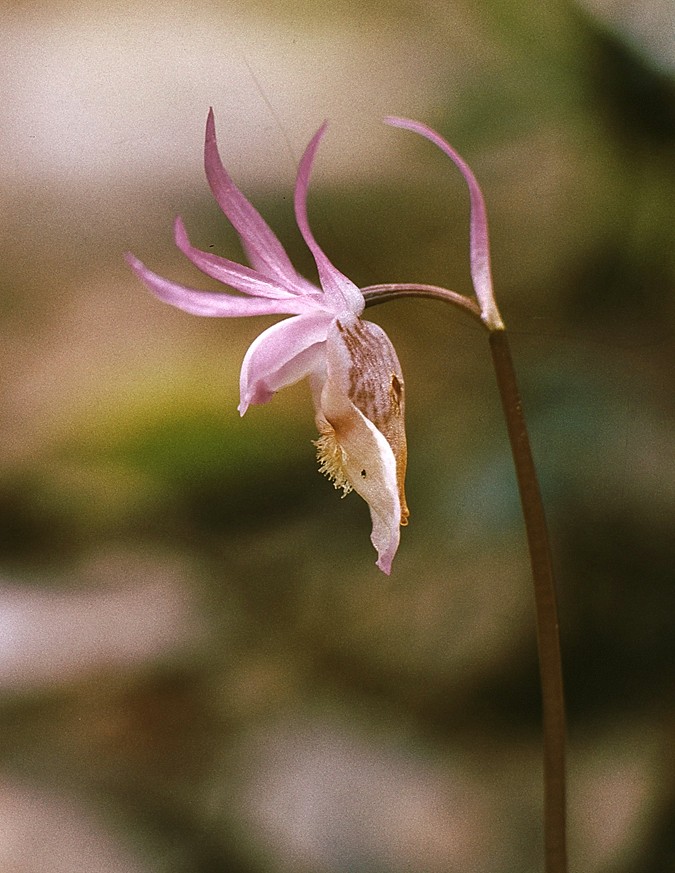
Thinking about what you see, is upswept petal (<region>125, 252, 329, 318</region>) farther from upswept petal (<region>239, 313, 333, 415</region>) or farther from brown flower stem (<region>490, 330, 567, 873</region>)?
brown flower stem (<region>490, 330, 567, 873</region>)

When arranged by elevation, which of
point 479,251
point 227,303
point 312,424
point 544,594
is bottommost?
point 544,594

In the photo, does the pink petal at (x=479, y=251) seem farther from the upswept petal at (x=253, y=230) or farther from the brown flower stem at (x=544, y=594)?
the upswept petal at (x=253, y=230)

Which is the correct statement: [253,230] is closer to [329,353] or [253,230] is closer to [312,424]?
[329,353]

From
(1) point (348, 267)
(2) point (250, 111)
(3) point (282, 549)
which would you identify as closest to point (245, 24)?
(2) point (250, 111)

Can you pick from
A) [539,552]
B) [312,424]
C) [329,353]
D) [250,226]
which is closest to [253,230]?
[250,226]

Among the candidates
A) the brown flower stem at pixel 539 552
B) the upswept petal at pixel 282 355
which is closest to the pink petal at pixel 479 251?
the brown flower stem at pixel 539 552

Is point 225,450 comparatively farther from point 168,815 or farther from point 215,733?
point 168,815

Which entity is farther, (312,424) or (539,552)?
(312,424)
